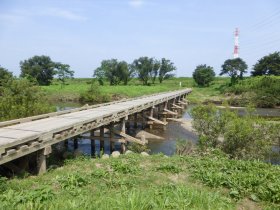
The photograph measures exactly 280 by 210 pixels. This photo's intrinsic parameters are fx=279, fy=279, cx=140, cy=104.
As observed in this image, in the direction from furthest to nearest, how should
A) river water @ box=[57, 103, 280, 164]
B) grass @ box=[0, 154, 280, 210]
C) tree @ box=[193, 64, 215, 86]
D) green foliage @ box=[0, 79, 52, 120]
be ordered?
tree @ box=[193, 64, 215, 86]
river water @ box=[57, 103, 280, 164]
green foliage @ box=[0, 79, 52, 120]
grass @ box=[0, 154, 280, 210]

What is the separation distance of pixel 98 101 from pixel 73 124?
36.9 m

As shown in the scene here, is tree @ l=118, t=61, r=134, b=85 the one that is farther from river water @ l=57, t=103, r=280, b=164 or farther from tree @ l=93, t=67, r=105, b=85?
river water @ l=57, t=103, r=280, b=164

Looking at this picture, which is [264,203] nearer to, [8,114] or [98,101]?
[8,114]

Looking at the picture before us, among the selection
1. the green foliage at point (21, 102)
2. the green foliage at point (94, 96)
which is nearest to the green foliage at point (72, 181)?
the green foliage at point (21, 102)

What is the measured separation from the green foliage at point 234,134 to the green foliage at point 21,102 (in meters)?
9.83

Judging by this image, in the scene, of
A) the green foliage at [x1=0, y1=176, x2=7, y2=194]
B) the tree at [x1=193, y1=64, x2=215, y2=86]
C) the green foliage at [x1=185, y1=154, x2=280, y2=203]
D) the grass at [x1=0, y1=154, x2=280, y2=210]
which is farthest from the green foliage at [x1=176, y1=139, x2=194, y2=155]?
the tree at [x1=193, y1=64, x2=215, y2=86]

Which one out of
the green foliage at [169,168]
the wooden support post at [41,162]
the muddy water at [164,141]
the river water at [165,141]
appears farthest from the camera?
the muddy water at [164,141]

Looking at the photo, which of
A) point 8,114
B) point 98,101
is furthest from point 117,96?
point 8,114

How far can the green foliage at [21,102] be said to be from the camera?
15.9 metres

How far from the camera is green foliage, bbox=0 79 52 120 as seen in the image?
15930 mm

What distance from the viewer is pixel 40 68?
6512 cm

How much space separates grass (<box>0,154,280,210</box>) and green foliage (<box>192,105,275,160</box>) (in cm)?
380

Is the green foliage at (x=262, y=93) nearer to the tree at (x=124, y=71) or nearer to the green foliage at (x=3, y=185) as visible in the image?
the tree at (x=124, y=71)

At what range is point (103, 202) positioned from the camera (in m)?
4.76
